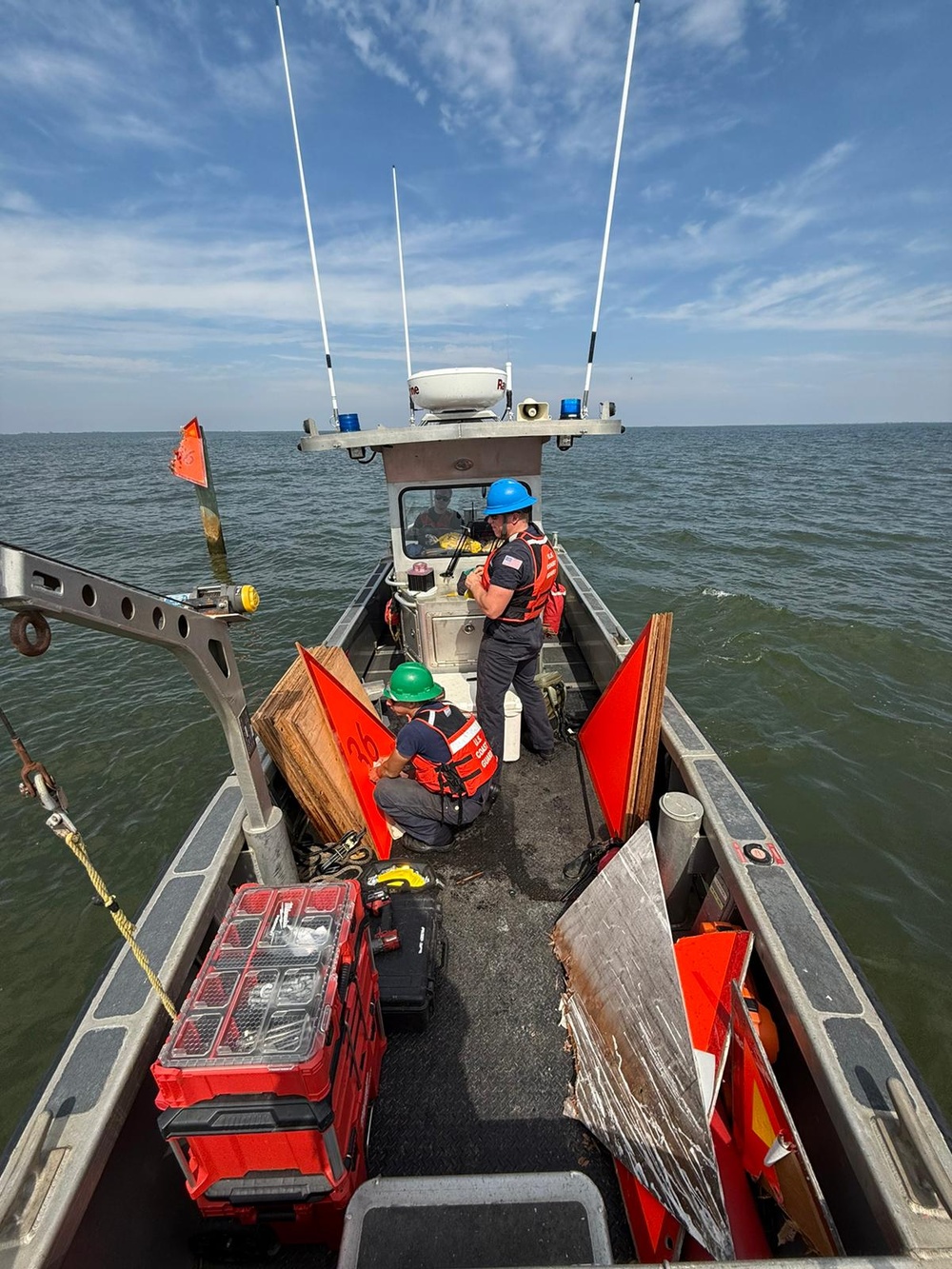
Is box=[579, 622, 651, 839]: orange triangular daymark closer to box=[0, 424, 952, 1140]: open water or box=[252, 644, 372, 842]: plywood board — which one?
box=[0, 424, 952, 1140]: open water

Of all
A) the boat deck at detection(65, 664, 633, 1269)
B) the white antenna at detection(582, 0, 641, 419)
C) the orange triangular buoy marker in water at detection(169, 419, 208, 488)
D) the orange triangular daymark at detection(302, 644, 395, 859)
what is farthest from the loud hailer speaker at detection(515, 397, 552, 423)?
the orange triangular buoy marker in water at detection(169, 419, 208, 488)

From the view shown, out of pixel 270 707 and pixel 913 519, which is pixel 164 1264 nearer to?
pixel 270 707

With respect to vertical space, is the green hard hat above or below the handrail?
above

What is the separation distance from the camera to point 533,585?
4164 mm

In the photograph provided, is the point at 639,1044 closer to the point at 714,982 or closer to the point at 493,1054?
the point at 714,982

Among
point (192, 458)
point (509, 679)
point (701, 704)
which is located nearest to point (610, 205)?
point (509, 679)

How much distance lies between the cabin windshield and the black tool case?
12.4 feet

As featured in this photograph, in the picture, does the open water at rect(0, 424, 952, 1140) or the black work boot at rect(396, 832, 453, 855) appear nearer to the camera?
the black work boot at rect(396, 832, 453, 855)

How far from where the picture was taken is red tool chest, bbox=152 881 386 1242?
1653 mm

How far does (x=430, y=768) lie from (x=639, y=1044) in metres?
1.86

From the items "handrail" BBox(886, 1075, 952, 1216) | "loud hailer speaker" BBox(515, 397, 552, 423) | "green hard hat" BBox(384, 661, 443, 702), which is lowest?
"handrail" BBox(886, 1075, 952, 1216)

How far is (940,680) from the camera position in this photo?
8.98 m

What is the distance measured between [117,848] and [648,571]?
1295 centimetres

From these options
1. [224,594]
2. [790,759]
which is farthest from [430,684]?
[790,759]
